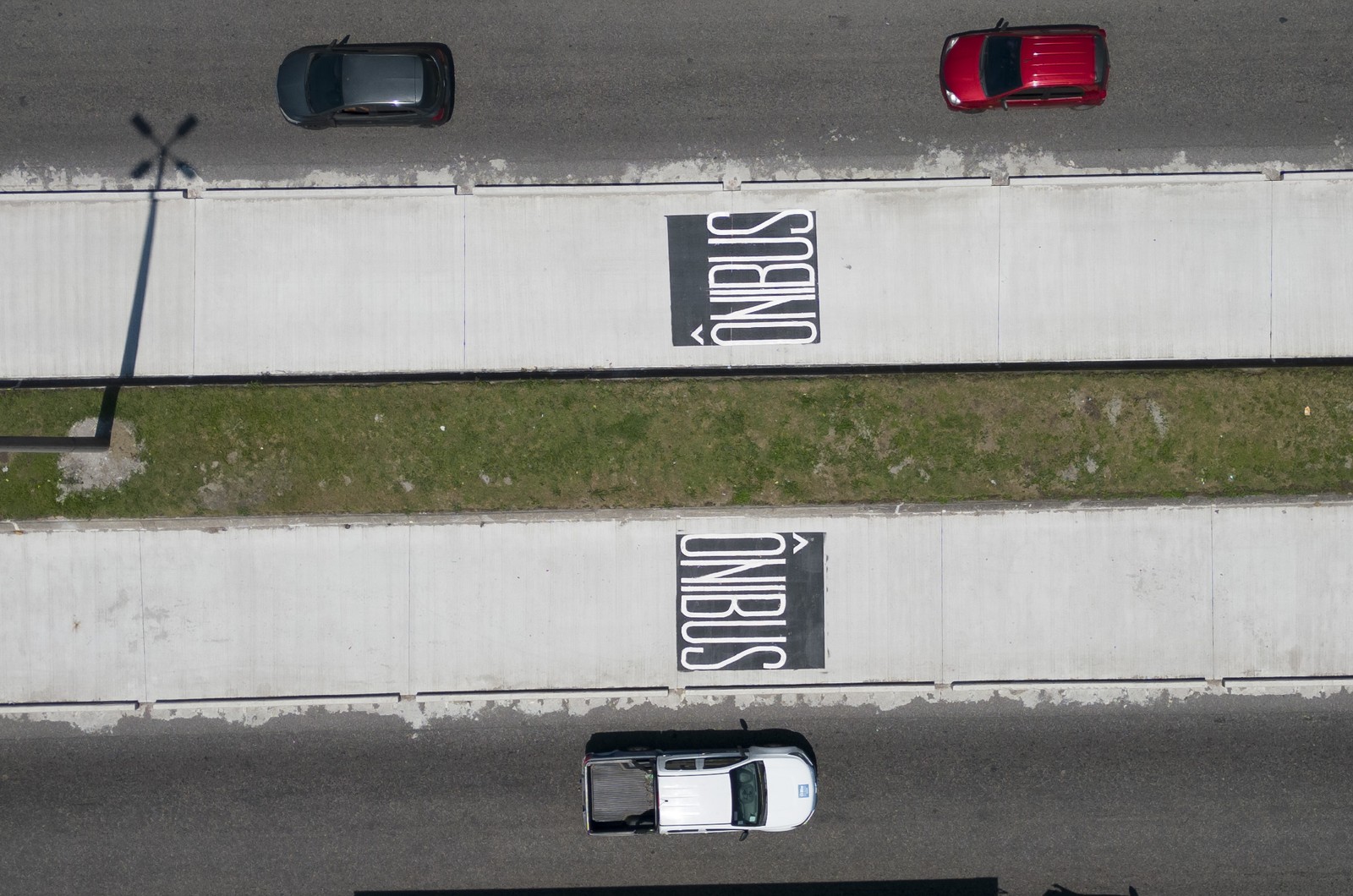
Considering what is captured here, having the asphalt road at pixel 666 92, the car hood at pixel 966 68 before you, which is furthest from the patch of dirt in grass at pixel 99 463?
the car hood at pixel 966 68

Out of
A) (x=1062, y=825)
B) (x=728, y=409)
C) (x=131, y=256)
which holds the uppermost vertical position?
(x=131, y=256)

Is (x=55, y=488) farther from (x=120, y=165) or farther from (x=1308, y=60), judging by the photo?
(x=1308, y=60)

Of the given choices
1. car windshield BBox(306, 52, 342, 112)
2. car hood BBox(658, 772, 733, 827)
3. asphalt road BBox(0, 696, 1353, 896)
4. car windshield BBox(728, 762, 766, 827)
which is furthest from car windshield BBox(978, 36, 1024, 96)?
car hood BBox(658, 772, 733, 827)

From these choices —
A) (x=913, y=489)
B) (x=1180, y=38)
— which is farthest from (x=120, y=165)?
(x=1180, y=38)

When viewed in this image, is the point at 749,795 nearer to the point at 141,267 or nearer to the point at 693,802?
the point at 693,802

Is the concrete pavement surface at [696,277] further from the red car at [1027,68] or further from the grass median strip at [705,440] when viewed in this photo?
the red car at [1027,68]

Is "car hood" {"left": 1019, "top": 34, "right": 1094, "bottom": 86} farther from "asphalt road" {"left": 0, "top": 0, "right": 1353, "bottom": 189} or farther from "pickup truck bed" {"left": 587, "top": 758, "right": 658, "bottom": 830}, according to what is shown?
"pickup truck bed" {"left": 587, "top": 758, "right": 658, "bottom": 830}
